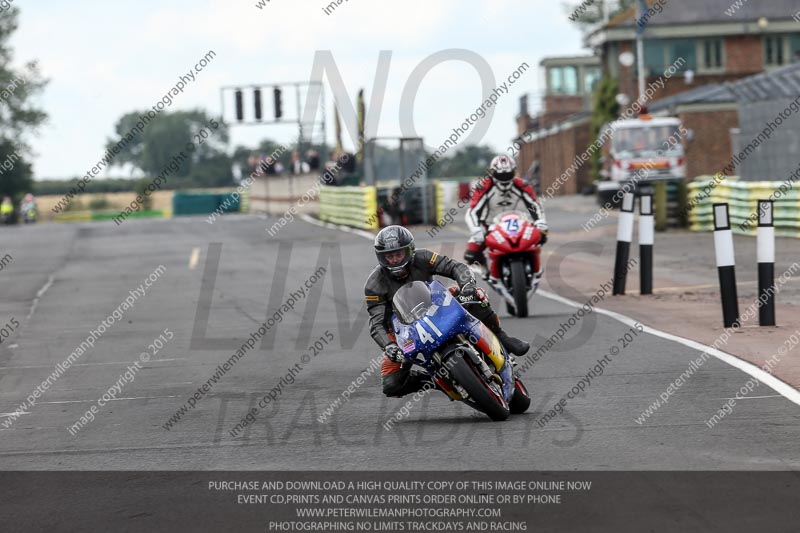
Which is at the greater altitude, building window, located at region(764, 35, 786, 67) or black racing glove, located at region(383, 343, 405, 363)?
building window, located at region(764, 35, 786, 67)

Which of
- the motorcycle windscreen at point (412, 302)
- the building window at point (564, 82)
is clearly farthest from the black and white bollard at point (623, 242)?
the building window at point (564, 82)

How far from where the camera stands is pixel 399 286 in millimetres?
9008

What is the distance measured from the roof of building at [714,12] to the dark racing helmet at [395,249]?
53.4m

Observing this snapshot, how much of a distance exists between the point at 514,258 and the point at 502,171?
1048mm

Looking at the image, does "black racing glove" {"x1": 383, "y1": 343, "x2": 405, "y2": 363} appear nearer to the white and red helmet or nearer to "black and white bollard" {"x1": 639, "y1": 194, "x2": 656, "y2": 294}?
the white and red helmet

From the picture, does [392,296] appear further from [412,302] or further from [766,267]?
[766,267]

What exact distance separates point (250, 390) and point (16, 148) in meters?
78.0

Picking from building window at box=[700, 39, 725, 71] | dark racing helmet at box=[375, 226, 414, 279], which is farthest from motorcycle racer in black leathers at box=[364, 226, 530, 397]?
building window at box=[700, 39, 725, 71]

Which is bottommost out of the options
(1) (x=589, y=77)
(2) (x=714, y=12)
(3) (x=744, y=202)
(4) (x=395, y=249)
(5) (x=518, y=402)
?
(5) (x=518, y=402)

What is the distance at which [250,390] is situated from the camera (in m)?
10.5

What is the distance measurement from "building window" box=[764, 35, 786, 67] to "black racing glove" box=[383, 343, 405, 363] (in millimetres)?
57213

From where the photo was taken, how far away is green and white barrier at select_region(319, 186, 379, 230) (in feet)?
122

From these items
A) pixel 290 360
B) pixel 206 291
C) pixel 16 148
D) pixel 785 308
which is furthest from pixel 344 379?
pixel 16 148

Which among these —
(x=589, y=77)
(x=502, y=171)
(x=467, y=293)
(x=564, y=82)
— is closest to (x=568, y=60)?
(x=564, y=82)
